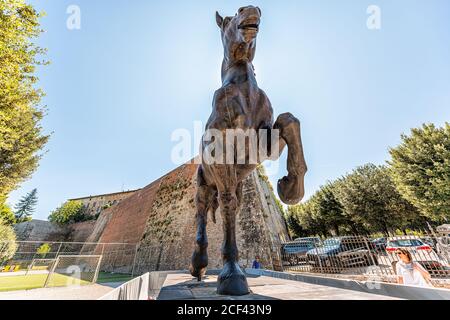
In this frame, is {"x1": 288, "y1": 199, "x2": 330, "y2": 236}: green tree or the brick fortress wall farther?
{"x1": 288, "y1": 199, "x2": 330, "y2": 236}: green tree

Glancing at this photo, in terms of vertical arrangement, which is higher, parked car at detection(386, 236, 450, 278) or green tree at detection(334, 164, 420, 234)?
green tree at detection(334, 164, 420, 234)

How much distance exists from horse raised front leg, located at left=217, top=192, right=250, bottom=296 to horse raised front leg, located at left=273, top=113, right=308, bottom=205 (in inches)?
18.0

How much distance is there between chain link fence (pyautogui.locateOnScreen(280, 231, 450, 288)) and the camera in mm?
8890

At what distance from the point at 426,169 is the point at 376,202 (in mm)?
7342

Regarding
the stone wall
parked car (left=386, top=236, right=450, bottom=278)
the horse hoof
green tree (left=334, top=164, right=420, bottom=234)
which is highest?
the stone wall

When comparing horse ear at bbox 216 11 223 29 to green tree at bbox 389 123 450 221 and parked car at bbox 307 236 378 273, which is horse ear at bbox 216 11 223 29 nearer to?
parked car at bbox 307 236 378 273

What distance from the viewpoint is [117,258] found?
2181 centimetres

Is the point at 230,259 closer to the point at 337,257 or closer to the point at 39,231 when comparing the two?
the point at 337,257

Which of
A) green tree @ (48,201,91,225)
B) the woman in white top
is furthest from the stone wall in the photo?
the woman in white top

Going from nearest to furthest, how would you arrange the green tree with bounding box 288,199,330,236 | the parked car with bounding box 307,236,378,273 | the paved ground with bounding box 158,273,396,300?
the paved ground with bounding box 158,273,396,300, the parked car with bounding box 307,236,378,273, the green tree with bounding box 288,199,330,236

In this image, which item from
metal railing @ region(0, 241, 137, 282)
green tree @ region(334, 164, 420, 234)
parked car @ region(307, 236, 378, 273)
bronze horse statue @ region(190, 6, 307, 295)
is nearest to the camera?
bronze horse statue @ region(190, 6, 307, 295)

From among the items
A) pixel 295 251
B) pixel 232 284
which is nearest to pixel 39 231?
pixel 295 251
